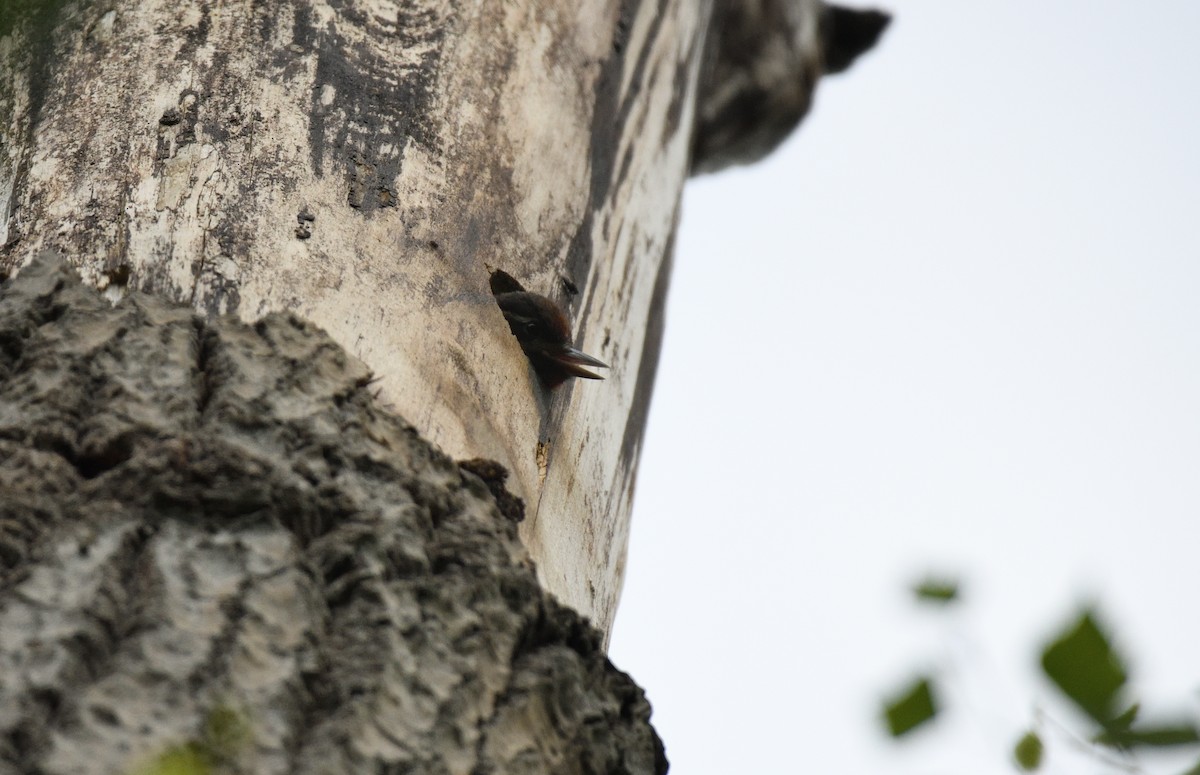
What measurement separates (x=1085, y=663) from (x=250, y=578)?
71cm

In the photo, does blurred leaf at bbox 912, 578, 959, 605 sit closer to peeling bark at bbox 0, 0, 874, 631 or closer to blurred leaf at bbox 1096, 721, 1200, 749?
blurred leaf at bbox 1096, 721, 1200, 749

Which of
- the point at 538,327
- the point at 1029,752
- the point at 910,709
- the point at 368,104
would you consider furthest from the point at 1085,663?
the point at 368,104

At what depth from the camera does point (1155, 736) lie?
95 cm

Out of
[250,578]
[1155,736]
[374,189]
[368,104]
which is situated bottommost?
[250,578]

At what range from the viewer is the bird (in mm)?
1821

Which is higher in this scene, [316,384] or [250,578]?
[316,384]

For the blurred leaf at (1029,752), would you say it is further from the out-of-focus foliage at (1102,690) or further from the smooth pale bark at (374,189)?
the smooth pale bark at (374,189)

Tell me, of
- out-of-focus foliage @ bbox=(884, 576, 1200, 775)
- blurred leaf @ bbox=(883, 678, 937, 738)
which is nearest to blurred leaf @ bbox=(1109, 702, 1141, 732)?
out-of-focus foliage @ bbox=(884, 576, 1200, 775)

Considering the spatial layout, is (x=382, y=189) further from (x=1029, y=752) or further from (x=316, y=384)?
(x=1029, y=752)

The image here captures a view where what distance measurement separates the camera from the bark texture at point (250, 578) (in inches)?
44.6

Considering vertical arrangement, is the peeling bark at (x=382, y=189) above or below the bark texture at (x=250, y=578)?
above

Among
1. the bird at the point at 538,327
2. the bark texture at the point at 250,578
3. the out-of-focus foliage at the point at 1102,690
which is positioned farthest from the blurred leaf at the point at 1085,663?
the bird at the point at 538,327

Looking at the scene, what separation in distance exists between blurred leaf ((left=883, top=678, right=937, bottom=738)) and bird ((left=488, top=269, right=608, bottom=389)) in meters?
0.83

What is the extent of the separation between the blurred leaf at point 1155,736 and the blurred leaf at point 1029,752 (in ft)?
0.83
